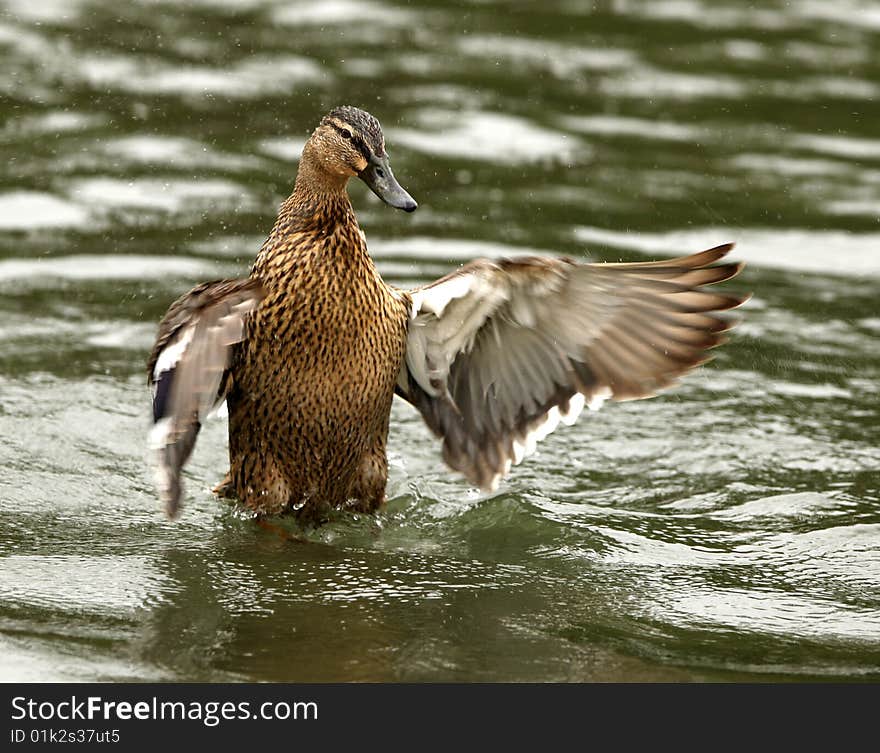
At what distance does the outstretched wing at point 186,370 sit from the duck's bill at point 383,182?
2.42 ft

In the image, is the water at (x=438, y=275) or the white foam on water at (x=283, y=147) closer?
the water at (x=438, y=275)

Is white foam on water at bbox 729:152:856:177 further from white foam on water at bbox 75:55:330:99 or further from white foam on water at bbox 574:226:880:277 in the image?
white foam on water at bbox 75:55:330:99

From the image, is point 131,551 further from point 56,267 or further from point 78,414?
point 56,267

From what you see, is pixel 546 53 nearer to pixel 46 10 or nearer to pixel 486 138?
pixel 486 138

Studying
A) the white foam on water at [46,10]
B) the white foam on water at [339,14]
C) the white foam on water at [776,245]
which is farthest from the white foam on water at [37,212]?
the white foam on water at [339,14]

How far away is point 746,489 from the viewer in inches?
306

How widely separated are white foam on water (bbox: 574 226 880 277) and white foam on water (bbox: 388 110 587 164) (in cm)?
129

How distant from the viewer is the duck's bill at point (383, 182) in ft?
21.7

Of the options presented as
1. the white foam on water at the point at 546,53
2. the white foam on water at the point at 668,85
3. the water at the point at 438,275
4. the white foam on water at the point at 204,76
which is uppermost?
the white foam on water at the point at 546,53

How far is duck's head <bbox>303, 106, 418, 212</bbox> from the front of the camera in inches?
263

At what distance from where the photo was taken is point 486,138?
12109mm

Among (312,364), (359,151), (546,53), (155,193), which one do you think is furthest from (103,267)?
(546,53)

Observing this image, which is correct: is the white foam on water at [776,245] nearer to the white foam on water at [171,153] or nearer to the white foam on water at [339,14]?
the white foam on water at [171,153]

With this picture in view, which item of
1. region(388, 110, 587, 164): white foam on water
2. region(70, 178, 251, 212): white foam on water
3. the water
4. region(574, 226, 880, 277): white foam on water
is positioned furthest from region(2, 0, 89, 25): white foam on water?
region(574, 226, 880, 277): white foam on water
